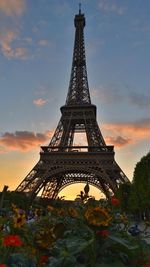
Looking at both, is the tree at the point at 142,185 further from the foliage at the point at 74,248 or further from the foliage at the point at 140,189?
the foliage at the point at 74,248

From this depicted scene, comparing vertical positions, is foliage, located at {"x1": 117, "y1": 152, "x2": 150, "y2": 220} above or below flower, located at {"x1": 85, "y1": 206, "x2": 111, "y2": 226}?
above

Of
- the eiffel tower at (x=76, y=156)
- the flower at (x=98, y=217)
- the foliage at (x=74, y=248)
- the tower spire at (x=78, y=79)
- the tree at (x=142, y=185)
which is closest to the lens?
the foliage at (x=74, y=248)

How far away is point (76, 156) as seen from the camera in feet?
160

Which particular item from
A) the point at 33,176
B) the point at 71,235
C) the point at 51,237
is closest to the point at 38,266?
the point at 51,237

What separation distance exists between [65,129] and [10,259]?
48905 mm

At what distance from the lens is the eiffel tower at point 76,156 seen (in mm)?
46241

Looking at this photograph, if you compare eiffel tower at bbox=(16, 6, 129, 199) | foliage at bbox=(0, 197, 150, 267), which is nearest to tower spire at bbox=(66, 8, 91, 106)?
eiffel tower at bbox=(16, 6, 129, 199)

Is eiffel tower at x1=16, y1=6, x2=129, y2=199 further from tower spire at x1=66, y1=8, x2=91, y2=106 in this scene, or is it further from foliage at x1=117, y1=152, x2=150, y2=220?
foliage at x1=117, y1=152, x2=150, y2=220

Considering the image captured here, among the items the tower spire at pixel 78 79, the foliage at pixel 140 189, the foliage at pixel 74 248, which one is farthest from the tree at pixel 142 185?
the foliage at pixel 74 248

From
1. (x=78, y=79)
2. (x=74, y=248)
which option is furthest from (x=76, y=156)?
(x=74, y=248)

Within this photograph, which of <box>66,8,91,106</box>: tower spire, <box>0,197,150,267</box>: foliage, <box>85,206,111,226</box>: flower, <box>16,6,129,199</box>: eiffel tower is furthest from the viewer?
<box>66,8,91,106</box>: tower spire

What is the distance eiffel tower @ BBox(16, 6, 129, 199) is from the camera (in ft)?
152

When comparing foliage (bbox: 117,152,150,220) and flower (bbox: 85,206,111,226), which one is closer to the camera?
flower (bbox: 85,206,111,226)

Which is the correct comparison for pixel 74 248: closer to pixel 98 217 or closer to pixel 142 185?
pixel 98 217
